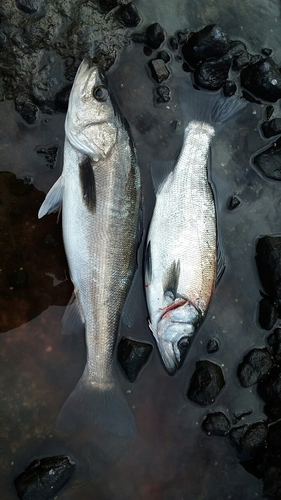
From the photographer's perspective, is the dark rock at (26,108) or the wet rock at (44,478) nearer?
the wet rock at (44,478)

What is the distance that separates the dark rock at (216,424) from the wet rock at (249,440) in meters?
0.09

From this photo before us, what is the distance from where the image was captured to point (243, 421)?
4402mm

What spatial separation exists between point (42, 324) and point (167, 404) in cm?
131

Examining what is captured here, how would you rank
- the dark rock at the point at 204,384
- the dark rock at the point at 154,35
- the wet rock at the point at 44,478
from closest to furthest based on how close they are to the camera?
1. the wet rock at the point at 44,478
2. the dark rock at the point at 204,384
3. the dark rock at the point at 154,35

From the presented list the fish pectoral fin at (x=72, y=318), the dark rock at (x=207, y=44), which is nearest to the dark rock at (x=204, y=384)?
the fish pectoral fin at (x=72, y=318)

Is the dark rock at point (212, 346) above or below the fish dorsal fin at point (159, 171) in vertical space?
below

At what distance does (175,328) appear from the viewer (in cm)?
406

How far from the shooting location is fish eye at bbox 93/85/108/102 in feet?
12.2

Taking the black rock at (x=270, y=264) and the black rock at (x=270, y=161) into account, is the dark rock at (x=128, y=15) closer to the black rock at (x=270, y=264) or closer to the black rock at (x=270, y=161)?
the black rock at (x=270, y=161)

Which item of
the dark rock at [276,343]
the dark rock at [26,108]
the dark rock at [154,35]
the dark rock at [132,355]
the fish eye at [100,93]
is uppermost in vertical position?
the dark rock at [154,35]

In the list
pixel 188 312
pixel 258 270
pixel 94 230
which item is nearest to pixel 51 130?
pixel 94 230

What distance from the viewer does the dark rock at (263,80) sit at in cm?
440

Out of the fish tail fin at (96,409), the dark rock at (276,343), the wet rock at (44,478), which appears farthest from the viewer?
the dark rock at (276,343)

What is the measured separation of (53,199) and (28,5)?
1701 mm
